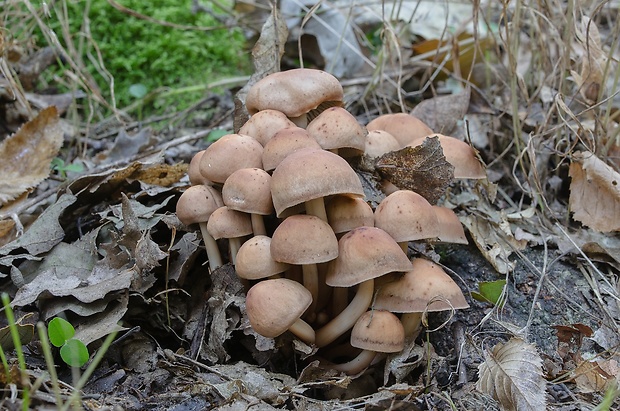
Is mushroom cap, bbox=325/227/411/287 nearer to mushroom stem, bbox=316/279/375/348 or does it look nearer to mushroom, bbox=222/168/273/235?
mushroom stem, bbox=316/279/375/348

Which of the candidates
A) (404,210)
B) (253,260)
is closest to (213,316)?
(253,260)

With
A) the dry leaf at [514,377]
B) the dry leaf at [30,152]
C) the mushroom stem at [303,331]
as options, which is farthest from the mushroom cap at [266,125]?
the dry leaf at [30,152]

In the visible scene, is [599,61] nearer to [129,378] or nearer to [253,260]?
[253,260]

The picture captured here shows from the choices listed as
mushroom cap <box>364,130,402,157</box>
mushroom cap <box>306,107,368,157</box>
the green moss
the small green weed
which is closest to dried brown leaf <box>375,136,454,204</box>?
mushroom cap <box>364,130,402,157</box>

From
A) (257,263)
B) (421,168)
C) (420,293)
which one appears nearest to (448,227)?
(421,168)

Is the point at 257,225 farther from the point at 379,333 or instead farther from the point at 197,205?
the point at 379,333

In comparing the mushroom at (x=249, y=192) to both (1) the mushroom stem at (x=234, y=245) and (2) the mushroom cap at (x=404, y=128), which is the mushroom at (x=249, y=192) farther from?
(2) the mushroom cap at (x=404, y=128)

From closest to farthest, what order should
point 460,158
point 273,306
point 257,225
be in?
1. point 273,306
2. point 257,225
3. point 460,158
